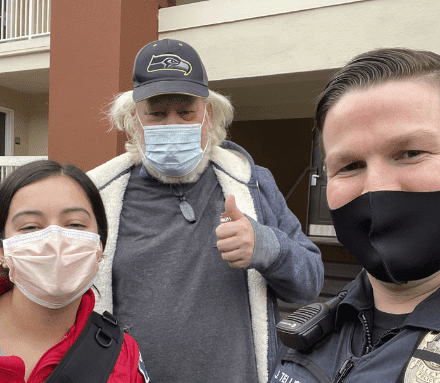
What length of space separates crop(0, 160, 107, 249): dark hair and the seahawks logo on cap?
59cm

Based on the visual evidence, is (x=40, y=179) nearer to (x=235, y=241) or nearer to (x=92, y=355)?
(x=92, y=355)

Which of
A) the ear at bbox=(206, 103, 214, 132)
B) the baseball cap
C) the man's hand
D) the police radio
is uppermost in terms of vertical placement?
the baseball cap

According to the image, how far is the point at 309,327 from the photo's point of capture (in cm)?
83

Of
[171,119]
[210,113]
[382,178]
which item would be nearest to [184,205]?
[171,119]

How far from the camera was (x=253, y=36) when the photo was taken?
4781 mm

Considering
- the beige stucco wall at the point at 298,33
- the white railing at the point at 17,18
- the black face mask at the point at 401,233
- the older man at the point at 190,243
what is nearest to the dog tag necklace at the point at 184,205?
the older man at the point at 190,243

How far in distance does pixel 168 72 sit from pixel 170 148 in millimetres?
320

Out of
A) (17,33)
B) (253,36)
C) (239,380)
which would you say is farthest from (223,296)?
(17,33)

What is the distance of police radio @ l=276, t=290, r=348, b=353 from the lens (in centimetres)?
82

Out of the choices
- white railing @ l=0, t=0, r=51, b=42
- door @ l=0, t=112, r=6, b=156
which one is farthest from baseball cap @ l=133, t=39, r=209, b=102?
door @ l=0, t=112, r=6, b=156

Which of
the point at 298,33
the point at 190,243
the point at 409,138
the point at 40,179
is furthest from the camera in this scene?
the point at 298,33

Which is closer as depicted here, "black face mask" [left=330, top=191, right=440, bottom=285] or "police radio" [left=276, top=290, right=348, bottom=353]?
"black face mask" [left=330, top=191, right=440, bottom=285]

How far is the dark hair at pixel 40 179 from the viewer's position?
4.08 ft

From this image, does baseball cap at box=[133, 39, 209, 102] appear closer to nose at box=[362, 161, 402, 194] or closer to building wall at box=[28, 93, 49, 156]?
nose at box=[362, 161, 402, 194]
